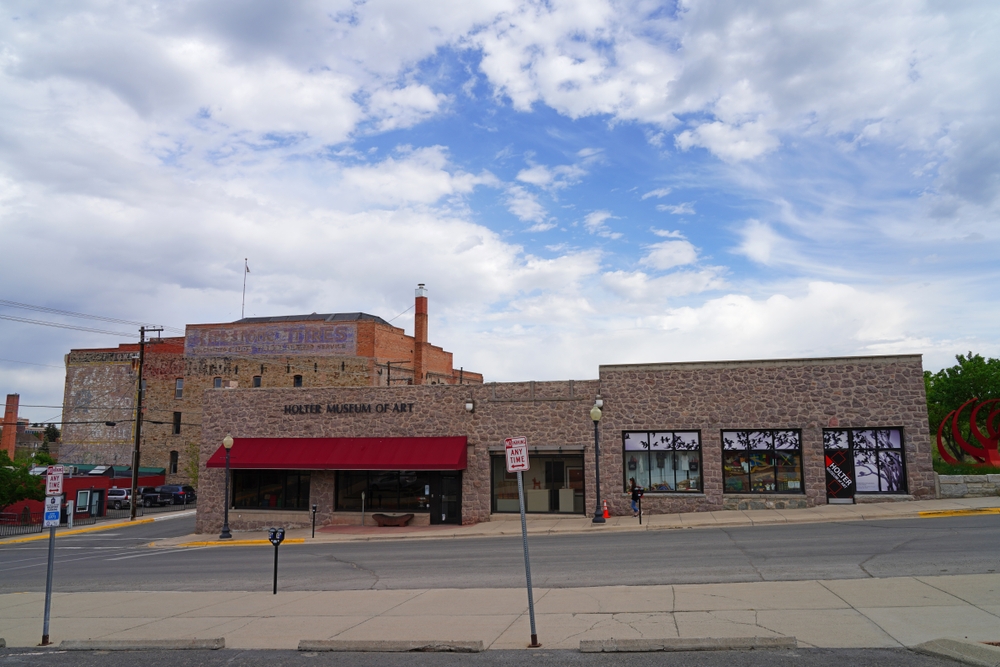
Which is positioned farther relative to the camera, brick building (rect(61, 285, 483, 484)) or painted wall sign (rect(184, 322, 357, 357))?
painted wall sign (rect(184, 322, 357, 357))

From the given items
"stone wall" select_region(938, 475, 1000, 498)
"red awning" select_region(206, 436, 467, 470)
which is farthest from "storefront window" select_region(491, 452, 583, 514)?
"stone wall" select_region(938, 475, 1000, 498)

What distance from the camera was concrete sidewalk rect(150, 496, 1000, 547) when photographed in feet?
72.5

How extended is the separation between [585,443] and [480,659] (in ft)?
61.0

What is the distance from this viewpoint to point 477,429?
28.5 meters

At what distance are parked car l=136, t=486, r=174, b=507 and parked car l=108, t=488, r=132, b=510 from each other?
89 cm

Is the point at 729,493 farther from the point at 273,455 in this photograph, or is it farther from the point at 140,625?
the point at 140,625

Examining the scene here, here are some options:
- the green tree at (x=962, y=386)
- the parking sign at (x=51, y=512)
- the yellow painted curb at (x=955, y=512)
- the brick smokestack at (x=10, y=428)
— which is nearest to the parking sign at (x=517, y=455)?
the parking sign at (x=51, y=512)

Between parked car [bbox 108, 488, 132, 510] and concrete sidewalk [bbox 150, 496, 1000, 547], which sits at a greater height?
concrete sidewalk [bbox 150, 496, 1000, 547]

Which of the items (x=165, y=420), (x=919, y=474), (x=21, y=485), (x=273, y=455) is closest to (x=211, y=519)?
(x=273, y=455)

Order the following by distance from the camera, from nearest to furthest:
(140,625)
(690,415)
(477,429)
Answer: (140,625) < (690,415) < (477,429)

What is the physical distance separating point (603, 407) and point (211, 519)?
56.5 ft

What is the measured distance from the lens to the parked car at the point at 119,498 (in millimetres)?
53250

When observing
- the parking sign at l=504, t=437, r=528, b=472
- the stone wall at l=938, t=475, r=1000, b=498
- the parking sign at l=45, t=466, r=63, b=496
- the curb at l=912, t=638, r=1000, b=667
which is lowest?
the curb at l=912, t=638, r=1000, b=667

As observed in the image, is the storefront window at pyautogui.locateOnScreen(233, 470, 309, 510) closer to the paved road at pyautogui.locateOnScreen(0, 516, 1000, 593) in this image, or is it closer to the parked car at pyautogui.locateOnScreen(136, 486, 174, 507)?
the paved road at pyautogui.locateOnScreen(0, 516, 1000, 593)
